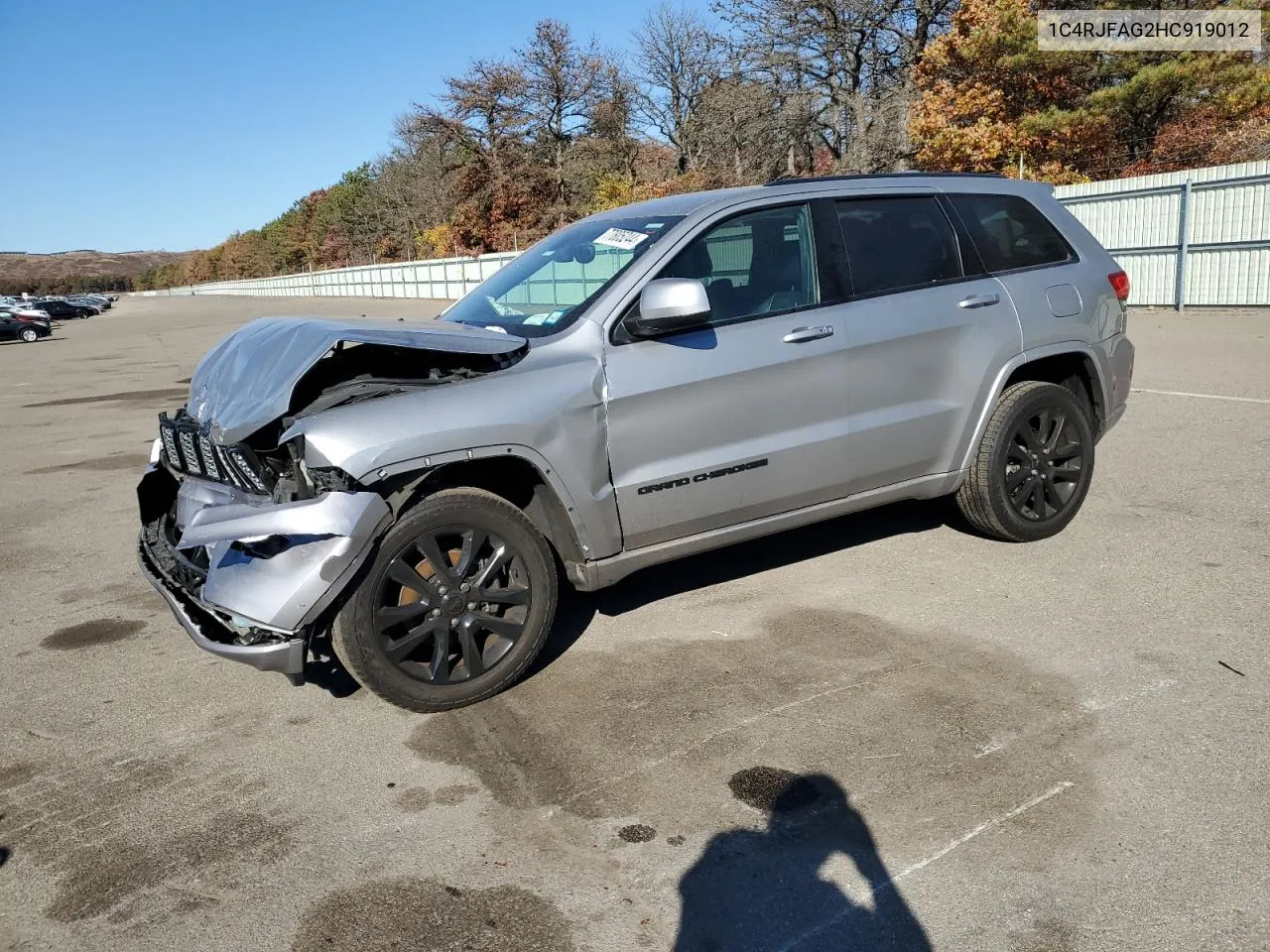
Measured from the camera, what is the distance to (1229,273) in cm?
1798

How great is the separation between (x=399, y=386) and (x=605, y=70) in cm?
4983

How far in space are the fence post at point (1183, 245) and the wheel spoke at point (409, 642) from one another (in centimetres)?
1885

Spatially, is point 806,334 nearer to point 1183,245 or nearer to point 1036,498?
point 1036,498

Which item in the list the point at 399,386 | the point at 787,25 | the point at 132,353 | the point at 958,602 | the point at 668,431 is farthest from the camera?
the point at 787,25

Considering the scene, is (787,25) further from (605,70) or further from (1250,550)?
(1250,550)

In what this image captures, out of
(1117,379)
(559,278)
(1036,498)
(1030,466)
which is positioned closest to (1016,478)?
(1030,466)

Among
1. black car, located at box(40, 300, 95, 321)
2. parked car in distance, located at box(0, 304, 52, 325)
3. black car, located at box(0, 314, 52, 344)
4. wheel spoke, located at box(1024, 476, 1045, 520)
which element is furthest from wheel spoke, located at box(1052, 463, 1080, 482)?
black car, located at box(40, 300, 95, 321)

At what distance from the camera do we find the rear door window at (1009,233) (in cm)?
519

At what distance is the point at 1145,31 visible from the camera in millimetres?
28344

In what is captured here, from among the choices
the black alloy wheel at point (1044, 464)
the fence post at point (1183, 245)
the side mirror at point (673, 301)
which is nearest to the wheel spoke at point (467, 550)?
the side mirror at point (673, 301)

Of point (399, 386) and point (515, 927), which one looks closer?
point (515, 927)

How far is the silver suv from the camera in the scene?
359cm

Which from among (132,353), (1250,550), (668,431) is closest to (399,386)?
(668,431)

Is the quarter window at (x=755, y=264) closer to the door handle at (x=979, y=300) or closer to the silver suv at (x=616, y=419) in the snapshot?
the silver suv at (x=616, y=419)
